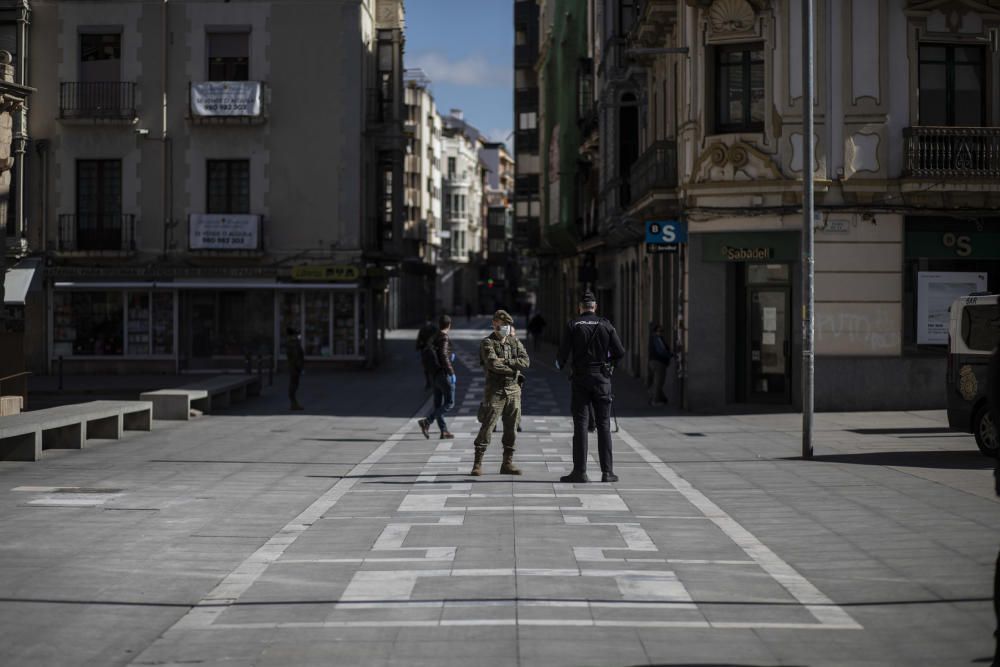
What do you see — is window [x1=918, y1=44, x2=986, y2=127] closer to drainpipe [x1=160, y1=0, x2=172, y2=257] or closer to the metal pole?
the metal pole

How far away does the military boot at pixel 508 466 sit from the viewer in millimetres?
15156

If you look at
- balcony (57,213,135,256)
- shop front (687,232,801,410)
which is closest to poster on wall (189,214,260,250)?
balcony (57,213,135,256)

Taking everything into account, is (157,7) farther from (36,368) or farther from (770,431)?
(770,431)

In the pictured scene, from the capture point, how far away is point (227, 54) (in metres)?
41.4

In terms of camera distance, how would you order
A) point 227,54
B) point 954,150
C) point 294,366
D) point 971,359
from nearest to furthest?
point 971,359
point 954,150
point 294,366
point 227,54

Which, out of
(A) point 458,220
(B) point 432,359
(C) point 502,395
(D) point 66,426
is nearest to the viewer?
(C) point 502,395

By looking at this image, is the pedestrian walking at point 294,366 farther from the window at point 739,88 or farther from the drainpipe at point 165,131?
the drainpipe at point 165,131

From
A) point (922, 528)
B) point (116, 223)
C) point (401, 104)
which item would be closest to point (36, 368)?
point (116, 223)

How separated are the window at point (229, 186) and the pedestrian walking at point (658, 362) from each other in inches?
715

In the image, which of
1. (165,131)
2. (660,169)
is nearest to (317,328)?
(165,131)

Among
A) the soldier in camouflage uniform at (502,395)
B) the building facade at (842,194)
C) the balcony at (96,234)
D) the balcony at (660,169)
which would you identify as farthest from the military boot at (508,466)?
the balcony at (96,234)

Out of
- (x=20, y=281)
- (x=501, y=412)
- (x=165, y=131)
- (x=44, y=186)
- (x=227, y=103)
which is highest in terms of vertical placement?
(x=227, y=103)

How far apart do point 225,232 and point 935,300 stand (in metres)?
22.8

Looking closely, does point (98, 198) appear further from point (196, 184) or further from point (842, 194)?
point (842, 194)
